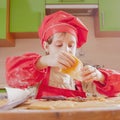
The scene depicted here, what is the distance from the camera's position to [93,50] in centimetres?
213

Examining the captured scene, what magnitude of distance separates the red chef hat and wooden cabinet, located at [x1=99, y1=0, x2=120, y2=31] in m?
1.07

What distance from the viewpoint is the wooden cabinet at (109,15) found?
1.96 metres

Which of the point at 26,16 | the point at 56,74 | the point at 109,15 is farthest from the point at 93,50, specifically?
the point at 56,74

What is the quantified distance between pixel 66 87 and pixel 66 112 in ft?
1.86

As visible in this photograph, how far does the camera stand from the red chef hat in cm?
85

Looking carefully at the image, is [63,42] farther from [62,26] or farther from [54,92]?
[54,92]

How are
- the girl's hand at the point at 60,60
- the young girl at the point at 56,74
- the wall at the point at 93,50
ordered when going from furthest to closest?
the wall at the point at 93,50, the young girl at the point at 56,74, the girl's hand at the point at 60,60

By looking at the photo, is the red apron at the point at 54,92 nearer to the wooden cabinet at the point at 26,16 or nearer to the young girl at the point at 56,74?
the young girl at the point at 56,74

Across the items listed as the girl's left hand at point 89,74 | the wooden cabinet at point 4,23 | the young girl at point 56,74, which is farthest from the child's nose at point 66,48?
the wooden cabinet at point 4,23

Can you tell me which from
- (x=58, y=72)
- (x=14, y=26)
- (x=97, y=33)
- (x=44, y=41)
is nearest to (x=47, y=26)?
(x=44, y=41)

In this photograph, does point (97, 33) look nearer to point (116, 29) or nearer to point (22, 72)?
point (116, 29)

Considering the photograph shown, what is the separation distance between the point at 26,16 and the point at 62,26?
1.20 meters

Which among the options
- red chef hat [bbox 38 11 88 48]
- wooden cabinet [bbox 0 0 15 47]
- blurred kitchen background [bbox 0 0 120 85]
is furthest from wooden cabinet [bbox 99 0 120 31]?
red chef hat [bbox 38 11 88 48]

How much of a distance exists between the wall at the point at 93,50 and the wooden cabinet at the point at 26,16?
0.14 m
